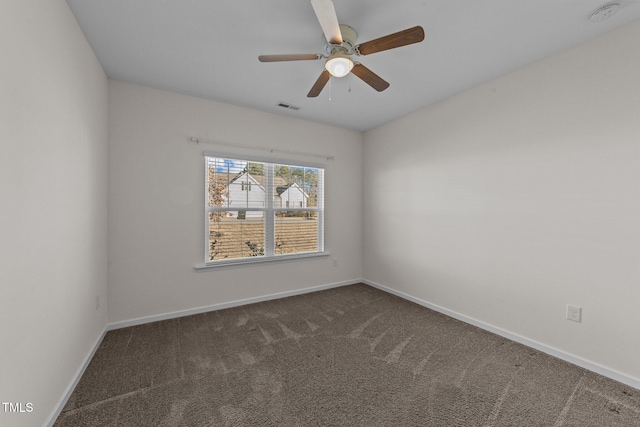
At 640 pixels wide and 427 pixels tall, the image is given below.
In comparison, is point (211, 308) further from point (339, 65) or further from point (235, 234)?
point (339, 65)

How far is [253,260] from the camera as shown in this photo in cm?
361

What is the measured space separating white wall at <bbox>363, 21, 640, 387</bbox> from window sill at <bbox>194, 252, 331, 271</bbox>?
1497mm

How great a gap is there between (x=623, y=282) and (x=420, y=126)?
251cm

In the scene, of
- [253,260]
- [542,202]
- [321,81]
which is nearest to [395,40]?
[321,81]

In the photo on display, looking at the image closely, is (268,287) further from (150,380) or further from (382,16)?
(382,16)

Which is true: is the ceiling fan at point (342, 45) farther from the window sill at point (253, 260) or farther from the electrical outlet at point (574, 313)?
the electrical outlet at point (574, 313)

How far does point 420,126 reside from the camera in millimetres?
3586

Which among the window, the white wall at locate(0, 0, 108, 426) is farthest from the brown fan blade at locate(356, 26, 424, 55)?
the window

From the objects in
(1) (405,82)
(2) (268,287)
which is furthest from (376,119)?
(2) (268,287)

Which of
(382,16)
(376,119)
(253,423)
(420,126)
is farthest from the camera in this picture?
(376,119)

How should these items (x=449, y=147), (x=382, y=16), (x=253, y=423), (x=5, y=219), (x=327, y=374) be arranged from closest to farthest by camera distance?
(x=5, y=219), (x=253, y=423), (x=382, y=16), (x=327, y=374), (x=449, y=147)

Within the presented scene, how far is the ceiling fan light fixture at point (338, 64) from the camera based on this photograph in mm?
1899

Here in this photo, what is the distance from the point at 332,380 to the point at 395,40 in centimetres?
241

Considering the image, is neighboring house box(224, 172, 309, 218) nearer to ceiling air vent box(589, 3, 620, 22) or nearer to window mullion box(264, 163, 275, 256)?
window mullion box(264, 163, 275, 256)
